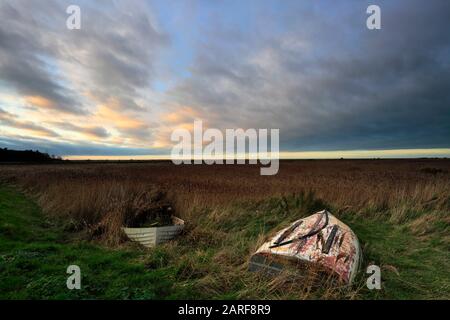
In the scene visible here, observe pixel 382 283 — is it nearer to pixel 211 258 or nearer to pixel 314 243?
pixel 314 243

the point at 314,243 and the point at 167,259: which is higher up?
the point at 314,243

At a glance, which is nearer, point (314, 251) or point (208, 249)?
point (314, 251)

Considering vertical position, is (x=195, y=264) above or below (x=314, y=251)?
below

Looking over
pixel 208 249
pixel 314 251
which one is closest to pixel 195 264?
pixel 208 249

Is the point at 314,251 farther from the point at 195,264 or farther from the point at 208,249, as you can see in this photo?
the point at 208,249

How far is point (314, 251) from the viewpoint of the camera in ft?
16.8

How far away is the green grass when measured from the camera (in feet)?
15.9

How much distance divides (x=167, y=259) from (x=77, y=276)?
68.8 inches

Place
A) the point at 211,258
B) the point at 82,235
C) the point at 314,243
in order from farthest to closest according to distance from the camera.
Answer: the point at 82,235
the point at 211,258
the point at 314,243

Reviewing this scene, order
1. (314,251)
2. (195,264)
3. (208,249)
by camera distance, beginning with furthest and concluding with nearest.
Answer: (208,249) < (195,264) < (314,251)

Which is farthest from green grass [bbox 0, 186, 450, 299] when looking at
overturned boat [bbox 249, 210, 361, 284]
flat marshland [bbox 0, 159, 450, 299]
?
overturned boat [bbox 249, 210, 361, 284]

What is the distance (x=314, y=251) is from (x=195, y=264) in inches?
85.1
